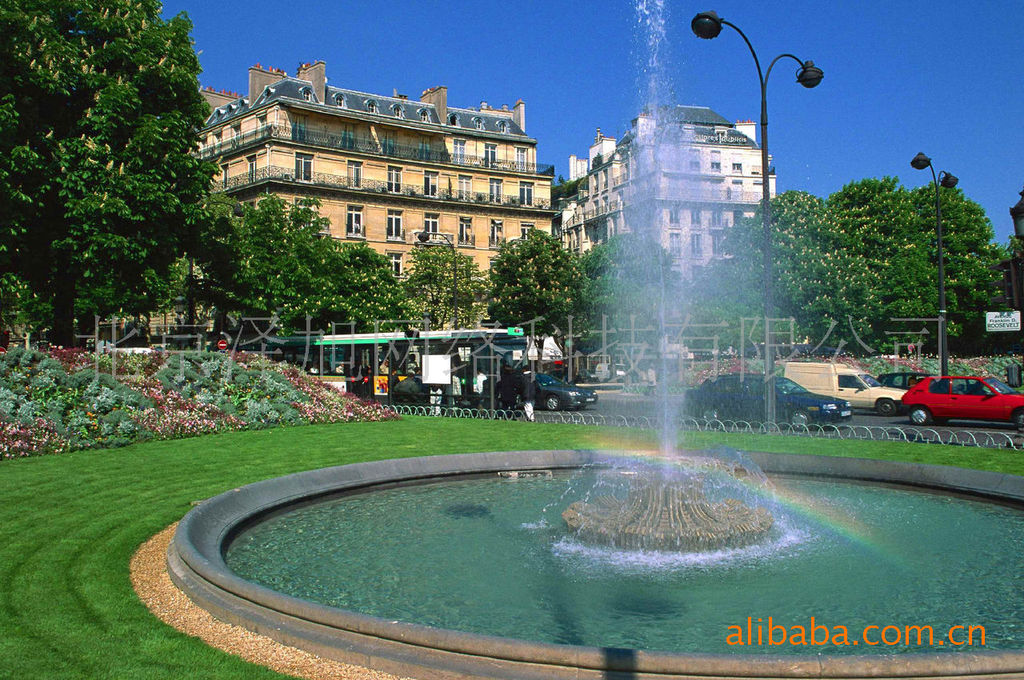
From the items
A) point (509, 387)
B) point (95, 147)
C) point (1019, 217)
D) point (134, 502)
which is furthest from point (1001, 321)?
point (95, 147)

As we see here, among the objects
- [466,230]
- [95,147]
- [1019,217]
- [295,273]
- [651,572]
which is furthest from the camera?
[466,230]

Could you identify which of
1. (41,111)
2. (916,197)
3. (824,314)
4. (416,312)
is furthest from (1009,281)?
(916,197)

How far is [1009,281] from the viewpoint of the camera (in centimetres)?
998

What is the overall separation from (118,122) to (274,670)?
23.7 m

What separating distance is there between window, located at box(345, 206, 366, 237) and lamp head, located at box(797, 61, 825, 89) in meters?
44.6

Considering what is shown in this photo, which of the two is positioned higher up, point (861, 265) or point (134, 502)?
point (861, 265)

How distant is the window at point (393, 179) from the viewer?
60.7 meters

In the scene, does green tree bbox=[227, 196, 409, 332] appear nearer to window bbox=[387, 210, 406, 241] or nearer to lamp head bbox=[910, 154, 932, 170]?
window bbox=[387, 210, 406, 241]

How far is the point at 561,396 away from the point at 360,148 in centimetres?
3575

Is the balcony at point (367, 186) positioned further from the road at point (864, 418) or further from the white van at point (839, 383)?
the white van at point (839, 383)

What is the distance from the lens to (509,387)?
27.8 metres

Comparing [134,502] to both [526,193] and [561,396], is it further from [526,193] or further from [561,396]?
[526,193]

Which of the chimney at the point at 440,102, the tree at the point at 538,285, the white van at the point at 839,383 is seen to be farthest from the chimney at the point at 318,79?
the white van at the point at 839,383

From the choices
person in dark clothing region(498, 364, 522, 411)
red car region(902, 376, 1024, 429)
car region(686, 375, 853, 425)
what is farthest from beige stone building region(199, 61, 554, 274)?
red car region(902, 376, 1024, 429)
